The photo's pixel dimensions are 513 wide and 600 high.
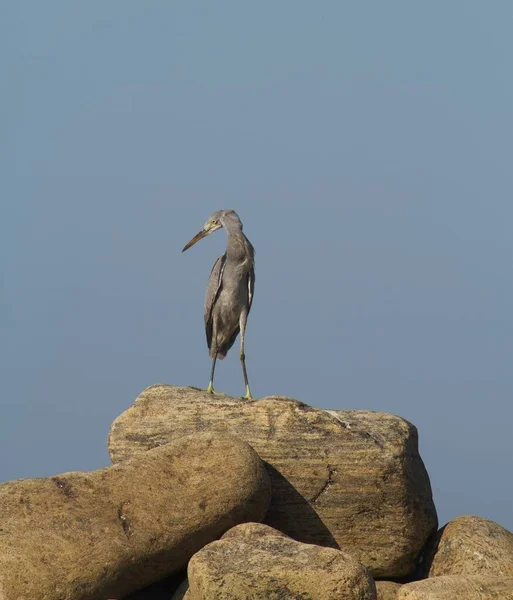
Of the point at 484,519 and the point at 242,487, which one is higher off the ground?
the point at 242,487

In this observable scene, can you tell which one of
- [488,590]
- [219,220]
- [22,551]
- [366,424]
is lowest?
[488,590]

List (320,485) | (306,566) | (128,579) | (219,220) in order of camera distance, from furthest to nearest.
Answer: (219,220) < (320,485) < (128,579) < (306,566)

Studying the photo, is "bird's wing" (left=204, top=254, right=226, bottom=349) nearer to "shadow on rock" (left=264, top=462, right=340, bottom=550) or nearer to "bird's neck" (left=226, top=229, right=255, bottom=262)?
"bird's neck" (left=226, top=229, right=255, bottom=262)

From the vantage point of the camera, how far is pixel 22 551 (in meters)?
11.9

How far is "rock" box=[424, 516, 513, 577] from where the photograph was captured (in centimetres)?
1349

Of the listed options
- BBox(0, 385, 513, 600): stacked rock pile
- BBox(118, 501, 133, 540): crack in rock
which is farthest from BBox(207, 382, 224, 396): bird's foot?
BBox(118, 501, 133, 540): crack in rock

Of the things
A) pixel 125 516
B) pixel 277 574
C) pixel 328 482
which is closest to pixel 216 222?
pixel 328 482

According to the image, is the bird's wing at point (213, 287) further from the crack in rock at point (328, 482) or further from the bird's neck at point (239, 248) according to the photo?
the crack in rock at point (328, 482)

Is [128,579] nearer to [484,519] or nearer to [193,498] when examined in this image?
→ [193,498]

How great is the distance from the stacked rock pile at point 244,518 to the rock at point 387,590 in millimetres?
26

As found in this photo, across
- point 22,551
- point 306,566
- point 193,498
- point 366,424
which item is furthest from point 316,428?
point 22,551

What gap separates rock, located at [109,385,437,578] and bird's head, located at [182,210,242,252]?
4.47m

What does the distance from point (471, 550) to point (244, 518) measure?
10.4ft

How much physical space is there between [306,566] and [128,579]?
245 cm
